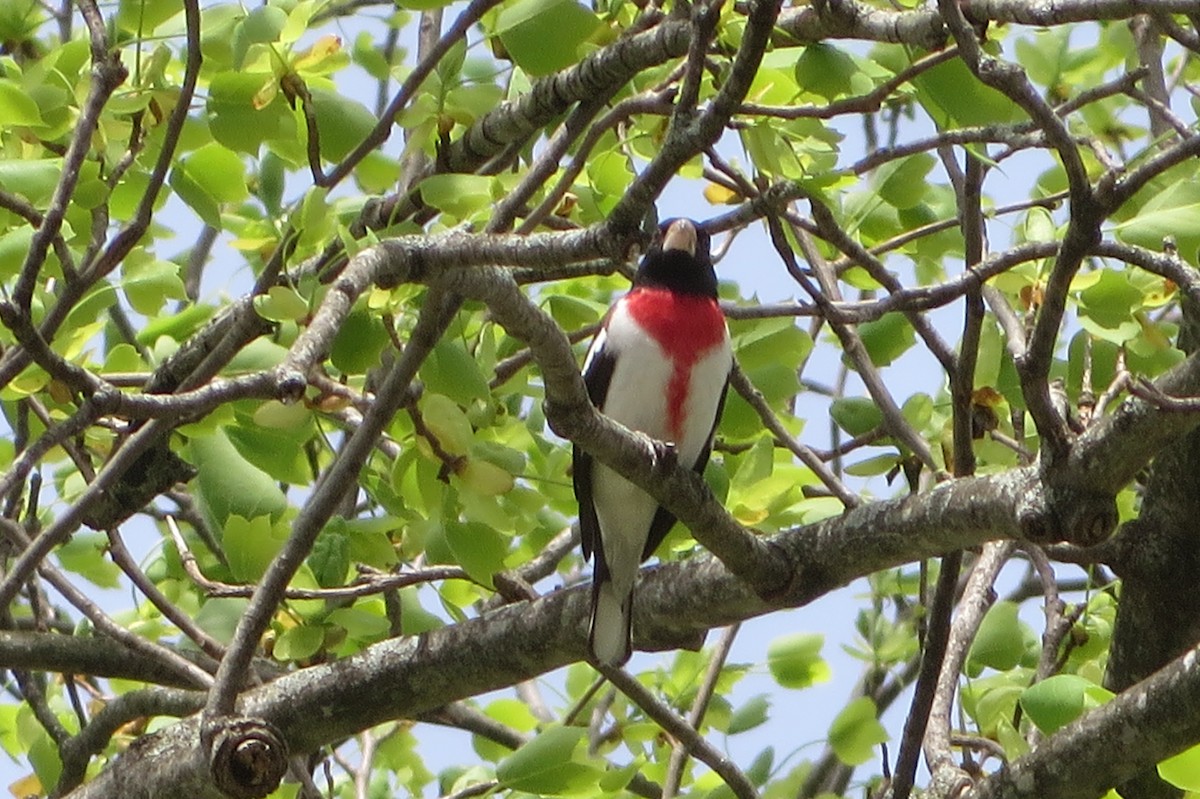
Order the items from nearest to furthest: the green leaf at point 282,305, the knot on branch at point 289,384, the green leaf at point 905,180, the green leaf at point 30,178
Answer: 1. the knot on branch at point 289,384
2. the green leaf at point 282,305
3. the green leaf at point 30,178
4. the green leaf at point 905,180

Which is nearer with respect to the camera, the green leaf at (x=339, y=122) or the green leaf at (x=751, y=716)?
the green leaf at (x=339, y=122)

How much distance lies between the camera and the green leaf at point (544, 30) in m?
2.80

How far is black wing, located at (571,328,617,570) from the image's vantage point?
3686 mm

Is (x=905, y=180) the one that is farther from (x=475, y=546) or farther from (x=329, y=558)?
(x=329, y=558)

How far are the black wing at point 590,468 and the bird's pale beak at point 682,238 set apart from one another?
0.40 metres

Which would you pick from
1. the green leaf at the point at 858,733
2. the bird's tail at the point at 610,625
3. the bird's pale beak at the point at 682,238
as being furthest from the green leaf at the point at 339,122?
the green leaf at the point at 858,733

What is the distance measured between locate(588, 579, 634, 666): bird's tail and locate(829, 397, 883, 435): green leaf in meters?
0.65

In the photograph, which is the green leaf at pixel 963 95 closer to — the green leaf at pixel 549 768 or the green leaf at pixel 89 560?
the green leaf at pixel 549 768

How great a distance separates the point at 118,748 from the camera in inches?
171

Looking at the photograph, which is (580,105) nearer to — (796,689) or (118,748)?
(796,689)

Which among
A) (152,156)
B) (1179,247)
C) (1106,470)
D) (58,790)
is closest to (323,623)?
(58,790)

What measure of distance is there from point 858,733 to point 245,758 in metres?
1.48

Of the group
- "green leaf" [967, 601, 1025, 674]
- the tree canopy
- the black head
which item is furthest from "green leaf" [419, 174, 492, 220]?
"green leaf" [967, 601, 1025, 674]

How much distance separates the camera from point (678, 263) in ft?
13.8
